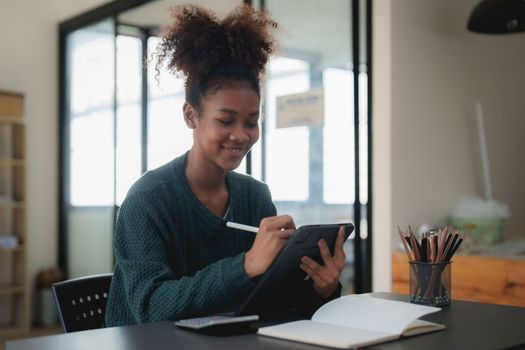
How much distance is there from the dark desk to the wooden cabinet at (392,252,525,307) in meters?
1.31

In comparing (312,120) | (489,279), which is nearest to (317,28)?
(312,120)

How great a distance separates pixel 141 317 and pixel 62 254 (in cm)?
383

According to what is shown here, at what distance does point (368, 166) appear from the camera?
9.32 ft

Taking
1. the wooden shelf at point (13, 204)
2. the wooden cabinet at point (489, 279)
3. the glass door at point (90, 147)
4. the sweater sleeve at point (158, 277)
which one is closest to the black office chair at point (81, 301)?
the sweater sleeve at point (158, 277)

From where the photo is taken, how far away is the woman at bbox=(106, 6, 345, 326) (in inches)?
50.4

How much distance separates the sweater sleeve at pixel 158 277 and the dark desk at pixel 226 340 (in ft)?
0.24

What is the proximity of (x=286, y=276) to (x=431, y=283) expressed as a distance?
325 mm

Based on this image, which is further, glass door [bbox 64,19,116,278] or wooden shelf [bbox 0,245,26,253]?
glass door [bbox 64,19,116,278]

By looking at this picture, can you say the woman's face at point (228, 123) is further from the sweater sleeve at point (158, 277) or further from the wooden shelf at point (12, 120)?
the wooden shelf at point (12, 120)

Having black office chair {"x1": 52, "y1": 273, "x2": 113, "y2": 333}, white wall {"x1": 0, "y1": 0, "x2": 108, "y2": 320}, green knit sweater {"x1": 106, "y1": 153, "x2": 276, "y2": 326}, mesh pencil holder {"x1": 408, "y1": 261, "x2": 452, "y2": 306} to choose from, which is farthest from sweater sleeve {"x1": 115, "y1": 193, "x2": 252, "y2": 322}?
white wall {"x1": 0, "y1": 0, "x2": 108, "y2": 320}

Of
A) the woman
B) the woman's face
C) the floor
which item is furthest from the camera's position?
the floor

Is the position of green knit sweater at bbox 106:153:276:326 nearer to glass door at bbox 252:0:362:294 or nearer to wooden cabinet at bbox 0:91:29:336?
glass door at bbox 252:0:362:294

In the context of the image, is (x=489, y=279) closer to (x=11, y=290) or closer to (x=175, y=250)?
(x=175, y=250)

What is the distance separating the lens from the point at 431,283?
1.36 m
